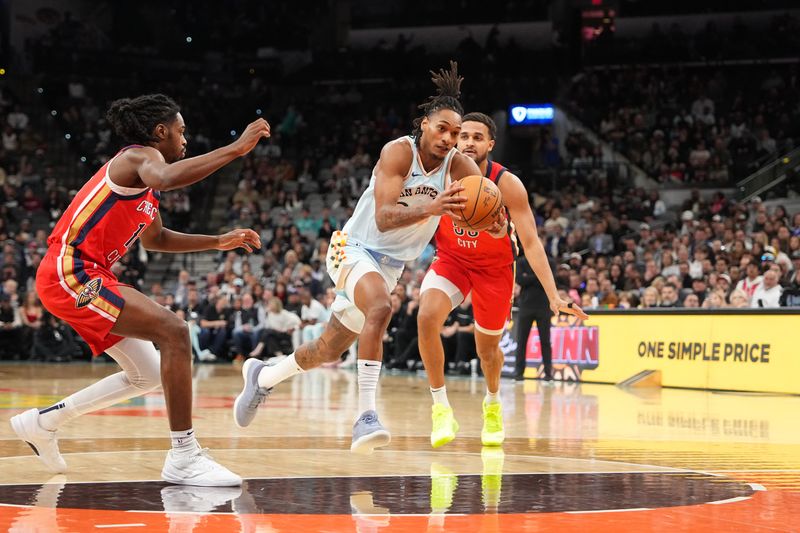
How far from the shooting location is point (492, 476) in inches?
229

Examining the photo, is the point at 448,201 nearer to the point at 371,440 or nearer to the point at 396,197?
the point at 396,197

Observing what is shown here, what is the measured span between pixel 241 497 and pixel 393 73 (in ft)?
81.7

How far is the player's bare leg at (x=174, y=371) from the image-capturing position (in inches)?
214

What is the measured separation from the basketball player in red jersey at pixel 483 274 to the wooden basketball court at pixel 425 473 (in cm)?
53

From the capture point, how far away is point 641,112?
82.3 ft

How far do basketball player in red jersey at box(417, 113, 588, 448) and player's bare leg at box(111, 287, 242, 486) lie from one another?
7.23ft

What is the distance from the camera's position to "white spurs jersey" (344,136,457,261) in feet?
21.4

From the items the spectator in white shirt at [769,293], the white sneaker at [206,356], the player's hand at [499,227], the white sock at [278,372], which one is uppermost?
the spectator in white shirt at [769,293]

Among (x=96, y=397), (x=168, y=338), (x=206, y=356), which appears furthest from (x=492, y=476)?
(x=206, y=356)

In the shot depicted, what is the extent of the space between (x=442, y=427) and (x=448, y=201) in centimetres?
175

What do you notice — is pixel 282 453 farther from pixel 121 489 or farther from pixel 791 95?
pixel 791 95

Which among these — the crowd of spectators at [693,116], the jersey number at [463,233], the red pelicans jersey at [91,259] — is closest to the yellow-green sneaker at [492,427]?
the jersey number at [463,233]

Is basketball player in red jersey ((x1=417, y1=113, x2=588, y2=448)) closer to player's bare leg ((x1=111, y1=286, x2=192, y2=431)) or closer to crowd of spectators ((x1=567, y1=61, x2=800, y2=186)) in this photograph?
player's bare leg ((x1=111, y1=286, x2=192, y2=431))

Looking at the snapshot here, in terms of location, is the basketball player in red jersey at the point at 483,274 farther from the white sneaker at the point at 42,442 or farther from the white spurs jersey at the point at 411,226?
the white sneaker at the point at 42,442
